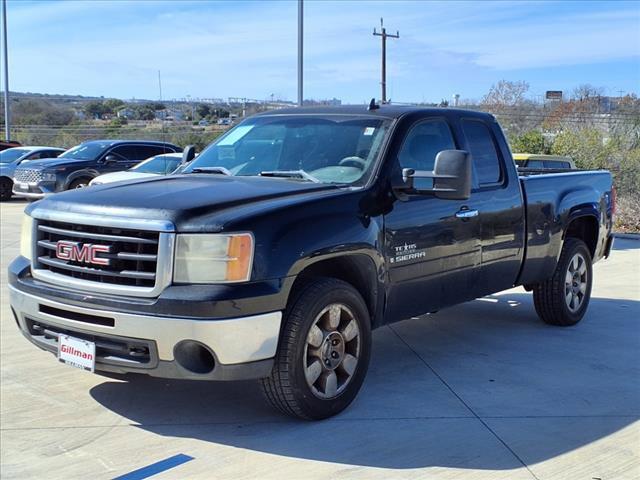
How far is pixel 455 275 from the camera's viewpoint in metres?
5.60

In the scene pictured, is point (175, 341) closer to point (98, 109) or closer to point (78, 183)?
point (78, 183)

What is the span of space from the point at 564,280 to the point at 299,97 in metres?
11.2

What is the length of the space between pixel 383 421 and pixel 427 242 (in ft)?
4.35

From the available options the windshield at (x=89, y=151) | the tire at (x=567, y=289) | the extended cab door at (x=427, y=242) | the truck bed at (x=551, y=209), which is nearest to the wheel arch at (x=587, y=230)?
the truck bed at (x=551, y=209)

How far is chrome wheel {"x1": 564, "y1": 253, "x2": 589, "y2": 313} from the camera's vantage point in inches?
282

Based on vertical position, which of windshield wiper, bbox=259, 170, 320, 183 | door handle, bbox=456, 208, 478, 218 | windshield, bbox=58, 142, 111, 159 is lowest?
door handle, bbox=456, 208, 478, 218

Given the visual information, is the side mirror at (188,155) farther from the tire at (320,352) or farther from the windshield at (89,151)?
the windshield at (89,151)

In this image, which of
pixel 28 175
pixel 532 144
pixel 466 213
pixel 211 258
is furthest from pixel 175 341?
pixel 532 144

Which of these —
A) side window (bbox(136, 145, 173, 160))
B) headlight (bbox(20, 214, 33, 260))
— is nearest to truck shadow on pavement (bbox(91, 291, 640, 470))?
headlight (bbox(20, 214, 33, 260))

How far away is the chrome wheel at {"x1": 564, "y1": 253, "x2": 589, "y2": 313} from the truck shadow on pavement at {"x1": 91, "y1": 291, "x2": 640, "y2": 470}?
1.45ft

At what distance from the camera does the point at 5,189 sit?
20.9 m

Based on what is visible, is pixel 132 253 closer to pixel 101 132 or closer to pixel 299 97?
pixel 299 97

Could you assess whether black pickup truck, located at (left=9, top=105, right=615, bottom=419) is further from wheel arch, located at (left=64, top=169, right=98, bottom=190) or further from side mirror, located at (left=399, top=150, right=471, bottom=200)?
wheel arch, located at (left=64, top=169, right=98, bottom=190)

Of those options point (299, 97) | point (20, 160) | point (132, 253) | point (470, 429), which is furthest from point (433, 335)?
point (20, 160)
